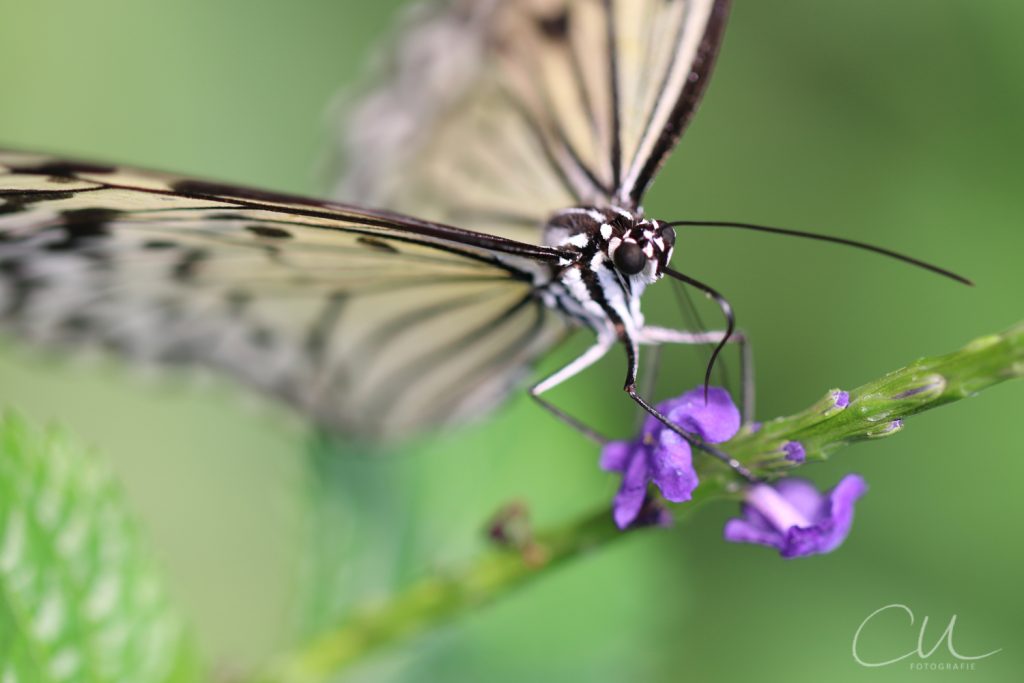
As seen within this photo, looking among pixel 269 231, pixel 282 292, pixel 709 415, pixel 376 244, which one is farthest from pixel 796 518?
pixel 282 292

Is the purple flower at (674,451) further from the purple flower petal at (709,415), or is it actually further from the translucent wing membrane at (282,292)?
the translucent wing membrane at (282,292)

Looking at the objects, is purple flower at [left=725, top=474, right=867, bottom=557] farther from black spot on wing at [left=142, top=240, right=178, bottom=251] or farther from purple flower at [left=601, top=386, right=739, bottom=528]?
black spot on wing at [left=142, top=240, right=178, bottom=251]

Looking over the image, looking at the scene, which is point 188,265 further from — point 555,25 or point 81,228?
point 555,25

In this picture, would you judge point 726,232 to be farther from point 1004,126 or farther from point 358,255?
point 358,255

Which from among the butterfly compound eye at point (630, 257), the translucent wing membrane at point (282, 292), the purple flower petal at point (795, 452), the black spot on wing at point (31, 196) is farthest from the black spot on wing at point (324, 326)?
the purple flower petal at point (795, 452)

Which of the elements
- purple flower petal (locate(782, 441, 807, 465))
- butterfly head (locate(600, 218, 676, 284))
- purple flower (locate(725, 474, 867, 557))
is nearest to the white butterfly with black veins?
butterfly head (locate(600, 218, 676, 284))
